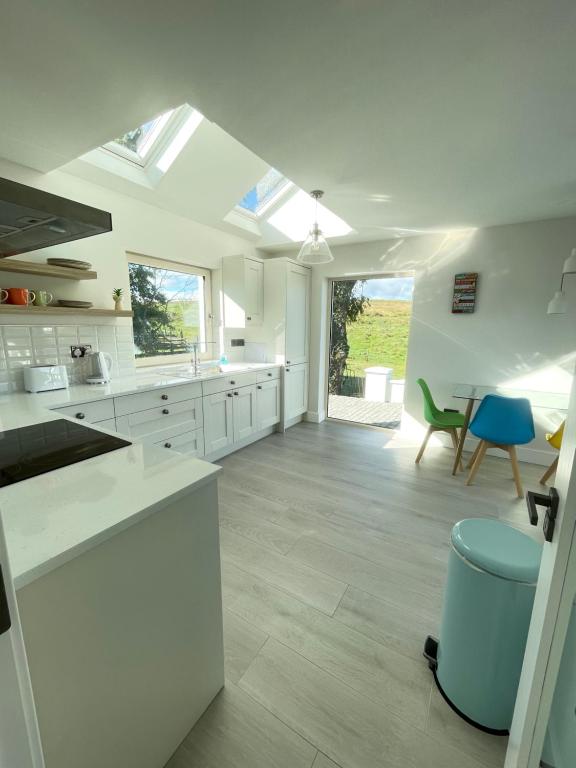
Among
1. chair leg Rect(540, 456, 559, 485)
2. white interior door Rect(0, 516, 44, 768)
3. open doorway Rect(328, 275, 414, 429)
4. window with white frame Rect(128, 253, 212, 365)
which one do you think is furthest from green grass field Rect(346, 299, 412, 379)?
white interior door Rect(0, 516, 44, 768)

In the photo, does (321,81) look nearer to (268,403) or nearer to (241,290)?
(241,290)

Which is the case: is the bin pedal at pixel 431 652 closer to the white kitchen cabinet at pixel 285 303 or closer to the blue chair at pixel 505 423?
the blue chair at pixel 505 423

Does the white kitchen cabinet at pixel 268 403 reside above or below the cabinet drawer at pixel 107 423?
below

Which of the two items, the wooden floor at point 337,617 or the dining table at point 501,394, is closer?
the wooden floor at point 337,617

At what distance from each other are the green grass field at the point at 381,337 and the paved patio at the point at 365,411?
1.75ft

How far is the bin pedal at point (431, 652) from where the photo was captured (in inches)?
51.0

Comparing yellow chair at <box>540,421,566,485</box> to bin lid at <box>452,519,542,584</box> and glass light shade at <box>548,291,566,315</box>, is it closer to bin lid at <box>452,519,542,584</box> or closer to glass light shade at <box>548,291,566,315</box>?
glass light shade at <box>548,291,566,315</box>

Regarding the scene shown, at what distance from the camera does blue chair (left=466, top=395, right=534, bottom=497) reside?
2.54 m

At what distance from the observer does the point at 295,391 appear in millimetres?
4234

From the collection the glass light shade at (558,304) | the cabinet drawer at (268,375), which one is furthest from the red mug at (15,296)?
the glass light shade at (558,304)

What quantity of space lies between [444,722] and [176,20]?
264 centimetres

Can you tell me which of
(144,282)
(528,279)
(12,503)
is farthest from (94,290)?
(528,279)

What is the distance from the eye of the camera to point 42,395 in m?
2.08

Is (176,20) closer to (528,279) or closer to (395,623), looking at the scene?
(395,623)
